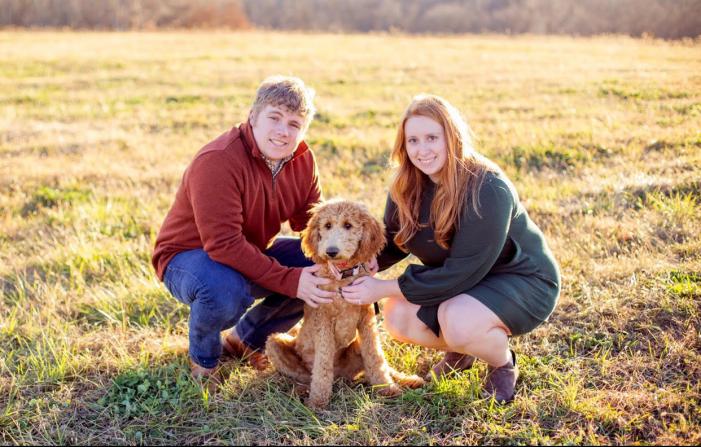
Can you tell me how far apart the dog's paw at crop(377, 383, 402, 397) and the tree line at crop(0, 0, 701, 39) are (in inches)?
1032

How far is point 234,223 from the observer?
362cm

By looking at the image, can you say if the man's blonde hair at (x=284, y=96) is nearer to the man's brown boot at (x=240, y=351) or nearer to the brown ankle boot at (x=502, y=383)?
the man's brown boot at (x=240, y=351)

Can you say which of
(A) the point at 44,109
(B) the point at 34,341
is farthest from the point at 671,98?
(A) the point at 44,109

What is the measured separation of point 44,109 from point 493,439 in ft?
38.0

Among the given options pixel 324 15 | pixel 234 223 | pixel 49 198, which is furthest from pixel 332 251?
pixel 324 15

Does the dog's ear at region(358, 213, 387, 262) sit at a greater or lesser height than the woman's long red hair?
lesser

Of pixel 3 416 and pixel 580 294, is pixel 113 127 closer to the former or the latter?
pixel 3 416

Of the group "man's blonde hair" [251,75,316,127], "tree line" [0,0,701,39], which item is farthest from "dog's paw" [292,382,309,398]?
"tree line" [0,0,701,39]

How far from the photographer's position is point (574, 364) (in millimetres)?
3670

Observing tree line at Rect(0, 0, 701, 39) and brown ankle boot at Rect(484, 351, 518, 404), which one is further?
tree line at Rect(0, 0, 701, 39)

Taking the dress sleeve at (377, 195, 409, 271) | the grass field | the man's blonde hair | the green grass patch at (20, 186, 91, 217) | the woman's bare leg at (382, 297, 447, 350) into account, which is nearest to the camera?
the grass field

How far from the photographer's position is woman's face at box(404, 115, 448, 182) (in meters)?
3.44

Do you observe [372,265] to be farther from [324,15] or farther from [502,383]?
[324,15]

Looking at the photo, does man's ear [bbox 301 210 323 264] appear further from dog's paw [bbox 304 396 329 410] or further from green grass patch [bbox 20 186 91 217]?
green grass patch [bbox 20 186 91 217]
